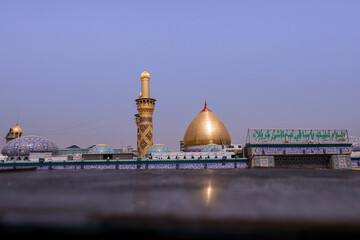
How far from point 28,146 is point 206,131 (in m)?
24.6

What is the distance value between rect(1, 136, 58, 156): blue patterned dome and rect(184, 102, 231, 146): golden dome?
19747 millimetres

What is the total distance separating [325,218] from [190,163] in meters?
20.1

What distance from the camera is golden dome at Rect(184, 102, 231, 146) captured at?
31.8m

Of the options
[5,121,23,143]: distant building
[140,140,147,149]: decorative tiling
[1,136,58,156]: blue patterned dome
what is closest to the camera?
[1,136,58,156]: blue patterned dome

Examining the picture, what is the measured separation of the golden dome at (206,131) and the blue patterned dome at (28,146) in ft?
64.8

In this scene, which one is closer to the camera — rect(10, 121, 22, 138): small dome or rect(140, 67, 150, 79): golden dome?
rect(140, 67, 150, 79): golden dome

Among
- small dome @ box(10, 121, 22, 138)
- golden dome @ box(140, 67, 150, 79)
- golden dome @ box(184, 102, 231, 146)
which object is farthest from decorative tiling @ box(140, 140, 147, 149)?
small dome @ box(10, 121, 22, 138)

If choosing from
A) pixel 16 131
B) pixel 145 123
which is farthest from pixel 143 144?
pixel 16 131

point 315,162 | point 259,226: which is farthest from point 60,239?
point 315,162

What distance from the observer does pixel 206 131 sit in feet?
105

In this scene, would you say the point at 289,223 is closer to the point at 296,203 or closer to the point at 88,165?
the point at 296,203

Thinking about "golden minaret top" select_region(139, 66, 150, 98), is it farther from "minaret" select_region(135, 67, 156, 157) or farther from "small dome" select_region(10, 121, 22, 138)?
"small dome" select_region(10, 121, 22, 138)

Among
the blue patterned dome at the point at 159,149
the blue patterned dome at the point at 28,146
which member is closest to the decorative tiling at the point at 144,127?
the blue patterned dome at the point at 159,149

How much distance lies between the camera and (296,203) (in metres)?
3.46
